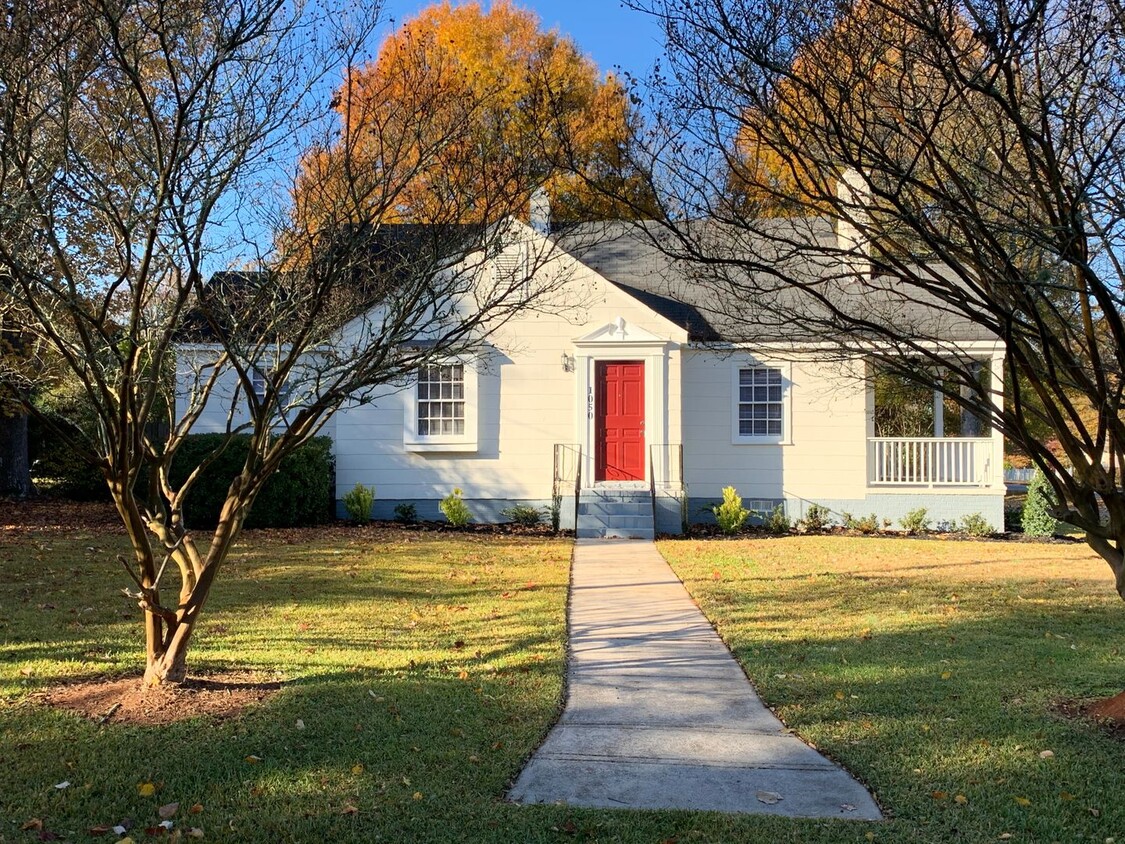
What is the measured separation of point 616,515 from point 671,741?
377 inches

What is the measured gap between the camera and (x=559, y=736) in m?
5.00

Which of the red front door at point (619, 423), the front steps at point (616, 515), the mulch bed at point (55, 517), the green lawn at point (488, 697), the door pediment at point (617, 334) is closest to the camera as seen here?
the green lawn at point (488, 697)

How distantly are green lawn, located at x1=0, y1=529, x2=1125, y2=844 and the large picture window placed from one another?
18.0 ft

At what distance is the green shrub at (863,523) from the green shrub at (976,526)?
4.75 feet

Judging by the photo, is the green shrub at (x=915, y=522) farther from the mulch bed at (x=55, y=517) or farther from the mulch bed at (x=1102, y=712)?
the mulch bed at (x=55, y=517)

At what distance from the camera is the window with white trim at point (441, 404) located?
15.9 metres

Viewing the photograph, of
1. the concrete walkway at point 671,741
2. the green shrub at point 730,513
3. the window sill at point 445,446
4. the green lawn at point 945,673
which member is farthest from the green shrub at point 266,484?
the concrete walkway at point 671,741

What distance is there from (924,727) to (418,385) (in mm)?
11830

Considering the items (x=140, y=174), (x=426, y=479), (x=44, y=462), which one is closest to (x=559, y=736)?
(x=140, y=174)

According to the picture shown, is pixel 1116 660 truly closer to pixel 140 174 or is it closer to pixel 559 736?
pixel 559 736

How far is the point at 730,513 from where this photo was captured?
49.8 ft

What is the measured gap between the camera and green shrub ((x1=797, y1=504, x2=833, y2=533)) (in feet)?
51.6

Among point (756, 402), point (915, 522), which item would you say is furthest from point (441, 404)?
point (915, 522)

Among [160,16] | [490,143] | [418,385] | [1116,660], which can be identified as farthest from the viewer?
[418,385]
